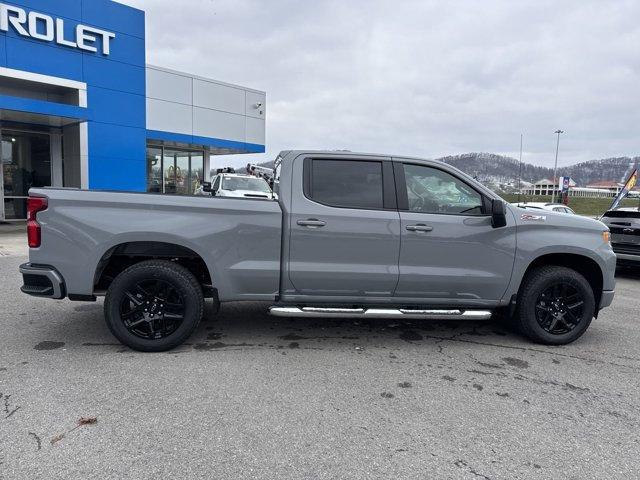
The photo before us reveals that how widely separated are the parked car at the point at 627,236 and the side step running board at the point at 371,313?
636cm

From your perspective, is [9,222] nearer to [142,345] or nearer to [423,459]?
[142,345]

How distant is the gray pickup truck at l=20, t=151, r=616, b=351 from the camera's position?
169 inches

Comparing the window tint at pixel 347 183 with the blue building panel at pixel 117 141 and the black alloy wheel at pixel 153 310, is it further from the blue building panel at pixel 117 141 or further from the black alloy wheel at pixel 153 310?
the blue building panel at pixel 117 141

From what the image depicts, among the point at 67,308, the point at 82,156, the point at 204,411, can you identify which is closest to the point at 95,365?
the point at 204,411

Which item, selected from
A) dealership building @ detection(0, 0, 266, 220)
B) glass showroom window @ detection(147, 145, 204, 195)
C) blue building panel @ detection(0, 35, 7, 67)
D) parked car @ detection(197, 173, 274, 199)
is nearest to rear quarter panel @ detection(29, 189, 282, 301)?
parked car @ detection(197, 173, 274, 199)

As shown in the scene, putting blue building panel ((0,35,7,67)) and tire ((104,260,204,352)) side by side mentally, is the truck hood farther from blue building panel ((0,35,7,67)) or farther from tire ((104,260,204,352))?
blue building panel ((0,35,7,67))

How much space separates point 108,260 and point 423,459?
3322 mm

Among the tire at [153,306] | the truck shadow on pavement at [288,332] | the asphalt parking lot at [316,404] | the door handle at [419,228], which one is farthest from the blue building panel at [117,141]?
the door handle at [419,228]

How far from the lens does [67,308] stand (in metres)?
5.92

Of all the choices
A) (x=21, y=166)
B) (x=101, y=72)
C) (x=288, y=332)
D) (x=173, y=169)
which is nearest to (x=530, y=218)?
(x=288, y=332)

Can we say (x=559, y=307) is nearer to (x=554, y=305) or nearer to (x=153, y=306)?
(x=554, y=305)

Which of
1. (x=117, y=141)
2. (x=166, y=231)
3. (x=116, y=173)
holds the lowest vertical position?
(x=166, y=231)

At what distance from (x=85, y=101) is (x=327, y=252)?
588 inches

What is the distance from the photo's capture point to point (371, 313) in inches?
178
